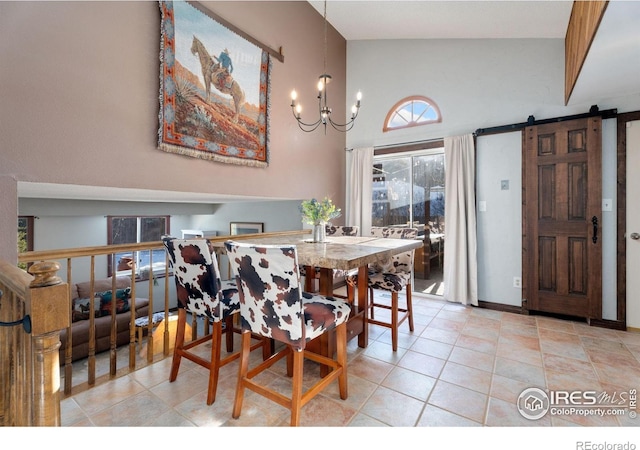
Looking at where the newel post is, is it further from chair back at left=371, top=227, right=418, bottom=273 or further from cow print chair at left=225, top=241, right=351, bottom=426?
chair back at left=371, top=227, right=418, bottom=273

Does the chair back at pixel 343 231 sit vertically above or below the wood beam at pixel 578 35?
below

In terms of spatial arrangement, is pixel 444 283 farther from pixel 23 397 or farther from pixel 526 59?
pixel 23 397

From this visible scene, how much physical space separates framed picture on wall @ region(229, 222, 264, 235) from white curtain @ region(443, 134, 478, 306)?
281cm

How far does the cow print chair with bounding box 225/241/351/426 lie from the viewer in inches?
57.3

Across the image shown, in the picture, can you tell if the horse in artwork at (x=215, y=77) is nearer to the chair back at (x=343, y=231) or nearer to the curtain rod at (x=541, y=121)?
the chair back at (x=343, y=231)

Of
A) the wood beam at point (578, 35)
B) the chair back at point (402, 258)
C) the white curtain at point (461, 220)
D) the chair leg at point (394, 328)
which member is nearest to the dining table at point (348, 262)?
the chair leg at point (394, 328)

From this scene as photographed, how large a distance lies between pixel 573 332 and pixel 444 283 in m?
1.33

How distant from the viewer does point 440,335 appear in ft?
9.27

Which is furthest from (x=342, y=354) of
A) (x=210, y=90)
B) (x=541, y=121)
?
(x=541, y=121)

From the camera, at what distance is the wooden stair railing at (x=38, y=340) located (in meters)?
0.90

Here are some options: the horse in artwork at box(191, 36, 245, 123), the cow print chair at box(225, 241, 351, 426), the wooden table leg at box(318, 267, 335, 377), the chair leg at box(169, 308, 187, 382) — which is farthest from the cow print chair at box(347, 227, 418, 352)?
the horse in artwork at box(191, 36, 245, 123)

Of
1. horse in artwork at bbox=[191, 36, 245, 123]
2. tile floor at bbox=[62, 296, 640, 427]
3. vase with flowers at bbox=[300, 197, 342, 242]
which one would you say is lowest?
tile floor at bbox=[62, 296, 640, 427]

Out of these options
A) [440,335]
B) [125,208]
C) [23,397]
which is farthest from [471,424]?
[125,208]

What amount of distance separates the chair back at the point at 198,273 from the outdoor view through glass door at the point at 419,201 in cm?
312
